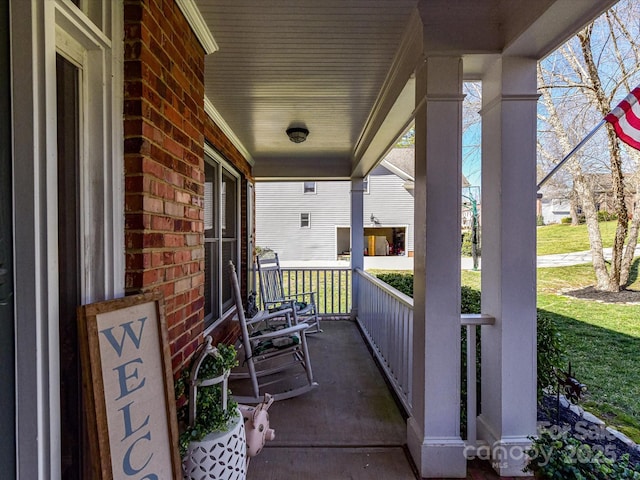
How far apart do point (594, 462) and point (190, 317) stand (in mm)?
1815

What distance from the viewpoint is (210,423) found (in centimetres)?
133

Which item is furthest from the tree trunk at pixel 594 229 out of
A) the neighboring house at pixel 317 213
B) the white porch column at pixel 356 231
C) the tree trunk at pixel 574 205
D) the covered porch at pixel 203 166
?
the neighboring house at pixel 317 213

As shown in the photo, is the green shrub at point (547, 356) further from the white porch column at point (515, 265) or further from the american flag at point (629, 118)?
the american flag at point (629, 118)

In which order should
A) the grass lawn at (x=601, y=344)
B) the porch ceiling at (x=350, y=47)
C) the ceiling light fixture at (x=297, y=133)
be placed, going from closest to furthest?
the porch ceiling at (x=350, y=47), the grass lawn at (x=601, y=344), the ceiling light fixture at (x=297, y=133)

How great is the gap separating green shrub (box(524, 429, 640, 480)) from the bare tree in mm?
4624

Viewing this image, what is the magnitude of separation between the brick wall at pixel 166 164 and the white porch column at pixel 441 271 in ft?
4.02

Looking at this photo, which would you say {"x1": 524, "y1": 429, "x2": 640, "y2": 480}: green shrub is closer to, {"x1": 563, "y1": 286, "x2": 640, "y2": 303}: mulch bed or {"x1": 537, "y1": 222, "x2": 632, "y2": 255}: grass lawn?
{"x1": 563, "y1": 286, "x2": 640, "y2": 303}: mulch bed

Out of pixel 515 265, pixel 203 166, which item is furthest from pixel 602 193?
pixel 203 166

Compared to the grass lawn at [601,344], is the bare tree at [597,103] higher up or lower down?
higher up

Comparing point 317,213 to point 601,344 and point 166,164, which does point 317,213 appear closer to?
point 601,344

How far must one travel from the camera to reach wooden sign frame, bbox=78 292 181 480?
1.00 meters

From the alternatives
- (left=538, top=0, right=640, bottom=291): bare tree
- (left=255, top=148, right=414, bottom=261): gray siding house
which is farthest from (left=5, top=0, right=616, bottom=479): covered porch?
(left=255, top=148, right=414, bottom=261): gray siding house

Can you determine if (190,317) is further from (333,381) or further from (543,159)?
(543,159)

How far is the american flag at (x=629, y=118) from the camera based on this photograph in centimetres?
167
